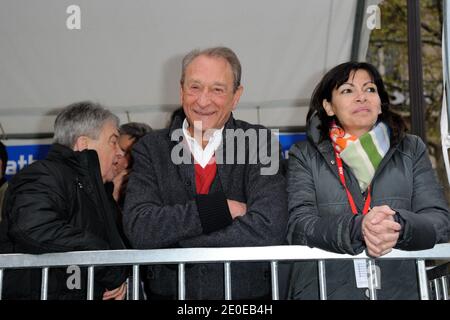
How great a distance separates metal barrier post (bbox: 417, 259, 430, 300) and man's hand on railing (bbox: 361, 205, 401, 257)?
17 centimetres

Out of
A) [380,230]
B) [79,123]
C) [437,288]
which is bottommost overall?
[437,288]

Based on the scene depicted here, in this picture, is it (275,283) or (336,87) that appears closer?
(275,283)

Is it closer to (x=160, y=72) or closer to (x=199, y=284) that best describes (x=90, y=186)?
(x=199, y=284)

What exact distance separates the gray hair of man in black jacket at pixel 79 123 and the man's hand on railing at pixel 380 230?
6.24 ft

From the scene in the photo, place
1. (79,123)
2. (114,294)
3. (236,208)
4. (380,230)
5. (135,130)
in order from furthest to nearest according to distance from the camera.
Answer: (135,130) → (79,123) → (114,294) → (236,208) → (380,230)

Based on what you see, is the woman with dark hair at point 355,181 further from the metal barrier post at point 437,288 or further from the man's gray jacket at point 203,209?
the metal barrier post at point 437,288

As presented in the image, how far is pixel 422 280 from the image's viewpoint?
2559 millimetres

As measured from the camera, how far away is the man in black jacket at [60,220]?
2992 millimetres

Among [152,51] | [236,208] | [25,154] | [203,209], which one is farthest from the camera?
[25,154]

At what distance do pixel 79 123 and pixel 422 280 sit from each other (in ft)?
7.12

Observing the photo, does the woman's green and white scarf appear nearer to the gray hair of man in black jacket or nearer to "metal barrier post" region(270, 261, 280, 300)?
"metal barrier post" region(270, 261, 280, 300)

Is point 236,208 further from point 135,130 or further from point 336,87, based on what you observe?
point 135,130

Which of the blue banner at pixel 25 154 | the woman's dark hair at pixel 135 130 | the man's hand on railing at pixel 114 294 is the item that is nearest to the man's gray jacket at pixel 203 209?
the man's hand on railing at pixel 114 294

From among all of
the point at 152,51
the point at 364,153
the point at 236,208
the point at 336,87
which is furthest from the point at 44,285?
the point at 152,51
